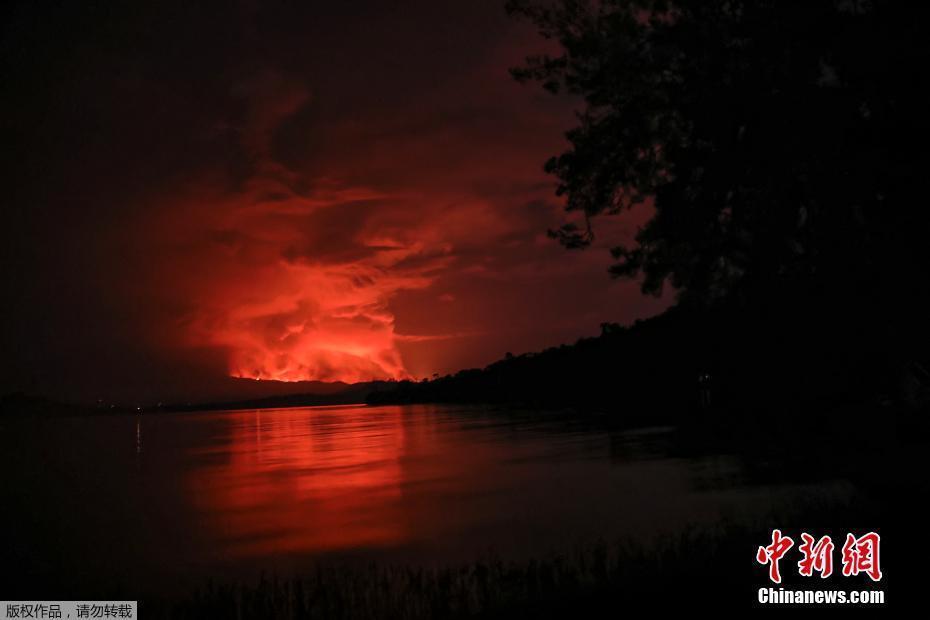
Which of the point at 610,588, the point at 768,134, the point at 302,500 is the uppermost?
the point at 768,134

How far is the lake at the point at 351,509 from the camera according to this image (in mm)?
23438

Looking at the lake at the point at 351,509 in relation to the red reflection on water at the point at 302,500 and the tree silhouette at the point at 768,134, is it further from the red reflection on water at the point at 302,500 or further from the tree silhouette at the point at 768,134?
the tree silhouette at the point at 768,134

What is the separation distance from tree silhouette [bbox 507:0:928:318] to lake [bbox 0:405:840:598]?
8539 millimetres

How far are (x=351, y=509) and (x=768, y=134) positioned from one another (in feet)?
83.0

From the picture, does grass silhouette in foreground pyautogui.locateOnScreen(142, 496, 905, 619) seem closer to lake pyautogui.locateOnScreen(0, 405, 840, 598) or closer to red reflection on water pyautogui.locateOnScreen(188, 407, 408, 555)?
lake pyautogui.locateOnScreen(0, 405, 840, 598)

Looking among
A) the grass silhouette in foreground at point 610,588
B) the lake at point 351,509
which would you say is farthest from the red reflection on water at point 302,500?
the grass silhouette in foreground at point 610,588

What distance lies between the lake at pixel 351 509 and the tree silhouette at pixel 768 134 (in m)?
8.54

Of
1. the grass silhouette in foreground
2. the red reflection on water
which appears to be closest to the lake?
the red reflection on water

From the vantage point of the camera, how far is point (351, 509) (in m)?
33.8

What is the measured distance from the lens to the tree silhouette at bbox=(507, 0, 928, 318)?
45.5ft

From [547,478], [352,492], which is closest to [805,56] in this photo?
[547,478]

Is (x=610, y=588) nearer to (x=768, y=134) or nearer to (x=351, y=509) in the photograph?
(x=768, y=134)

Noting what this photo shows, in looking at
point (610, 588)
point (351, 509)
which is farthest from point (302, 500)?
point (610, 588)

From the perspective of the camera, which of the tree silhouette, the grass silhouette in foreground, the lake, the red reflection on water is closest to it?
the grass silhouette in foreground
